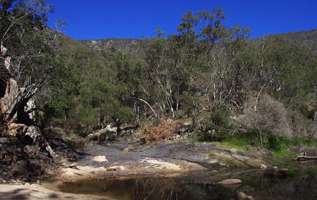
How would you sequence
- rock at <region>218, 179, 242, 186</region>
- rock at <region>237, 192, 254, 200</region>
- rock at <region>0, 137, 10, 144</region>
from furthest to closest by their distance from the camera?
rock at <region>0, 137, 10, 144</region> → rock at <region>218, 179, 242, 186</region> → rock at <region>237, 192, 254, 200</region>

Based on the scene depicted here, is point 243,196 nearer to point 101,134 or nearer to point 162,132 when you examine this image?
point 162,132

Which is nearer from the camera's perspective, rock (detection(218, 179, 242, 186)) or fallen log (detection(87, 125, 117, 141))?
rock (detection(218, 179, 242, 186))

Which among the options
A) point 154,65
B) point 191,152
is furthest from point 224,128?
point 154,65

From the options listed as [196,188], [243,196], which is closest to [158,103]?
[196,188]

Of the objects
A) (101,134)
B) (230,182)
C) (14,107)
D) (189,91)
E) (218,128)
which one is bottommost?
(230,182)

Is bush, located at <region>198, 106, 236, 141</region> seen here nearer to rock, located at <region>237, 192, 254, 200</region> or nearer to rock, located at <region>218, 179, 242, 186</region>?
rock, located at <region>218, 179, 242, 186</region>

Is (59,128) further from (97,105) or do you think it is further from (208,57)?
(208,57)

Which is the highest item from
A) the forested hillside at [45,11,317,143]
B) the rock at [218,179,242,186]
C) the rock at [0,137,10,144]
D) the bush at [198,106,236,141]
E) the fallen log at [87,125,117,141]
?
the forested hillside at [45,11,317,143]

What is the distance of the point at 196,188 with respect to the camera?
780 inches

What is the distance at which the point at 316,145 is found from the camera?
1345 inches

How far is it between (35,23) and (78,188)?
14.1 meters

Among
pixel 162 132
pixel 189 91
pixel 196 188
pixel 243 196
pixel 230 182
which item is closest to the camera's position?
pixel 243 196

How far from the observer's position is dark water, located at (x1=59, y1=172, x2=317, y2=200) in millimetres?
17781

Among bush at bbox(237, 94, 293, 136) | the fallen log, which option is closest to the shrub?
bush at bbox(237, 94, 293, 136)
